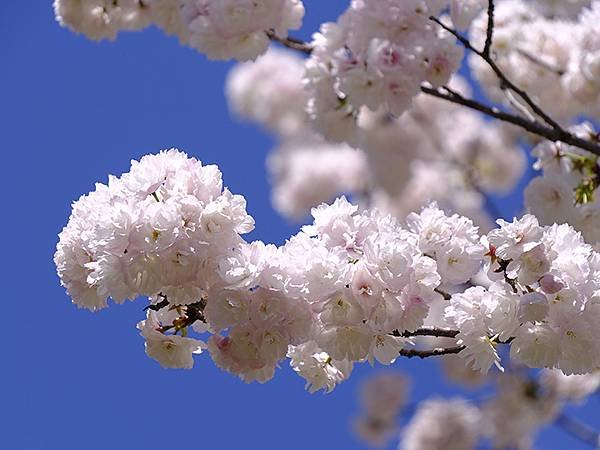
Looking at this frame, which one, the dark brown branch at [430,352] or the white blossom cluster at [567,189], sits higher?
the white blossom cluster at [567,189]

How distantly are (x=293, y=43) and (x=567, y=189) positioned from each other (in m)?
1.31

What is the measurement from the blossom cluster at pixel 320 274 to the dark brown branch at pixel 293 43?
1.61 m

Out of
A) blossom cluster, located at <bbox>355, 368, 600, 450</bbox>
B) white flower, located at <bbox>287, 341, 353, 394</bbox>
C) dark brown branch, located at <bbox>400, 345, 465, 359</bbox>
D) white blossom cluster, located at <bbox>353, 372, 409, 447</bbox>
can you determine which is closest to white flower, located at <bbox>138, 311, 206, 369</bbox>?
white flower, located at <bbox>287, 341, 353, 394</bbox>

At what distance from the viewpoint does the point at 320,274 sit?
208cm

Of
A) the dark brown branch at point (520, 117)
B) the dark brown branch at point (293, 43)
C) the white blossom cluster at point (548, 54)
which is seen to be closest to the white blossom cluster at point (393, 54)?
the dark brown branch at point (520, 117)

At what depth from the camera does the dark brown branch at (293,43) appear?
3.72m

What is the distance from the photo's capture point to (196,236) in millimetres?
2117

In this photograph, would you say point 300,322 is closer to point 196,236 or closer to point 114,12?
point 196,236

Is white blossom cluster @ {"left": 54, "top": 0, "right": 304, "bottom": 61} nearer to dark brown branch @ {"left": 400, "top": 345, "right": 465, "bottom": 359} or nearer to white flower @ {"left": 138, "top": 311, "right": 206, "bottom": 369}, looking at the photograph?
white flower @ {"left": 138, "top": 311, "right": 206, "bottom": 369}

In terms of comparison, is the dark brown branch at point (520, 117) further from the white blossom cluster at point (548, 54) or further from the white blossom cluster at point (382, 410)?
the white blossom cluster at point (382, 410)

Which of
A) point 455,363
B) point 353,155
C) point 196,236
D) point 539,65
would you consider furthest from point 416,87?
point 353,155

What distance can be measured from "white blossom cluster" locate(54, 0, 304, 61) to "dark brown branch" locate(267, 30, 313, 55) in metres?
0.02

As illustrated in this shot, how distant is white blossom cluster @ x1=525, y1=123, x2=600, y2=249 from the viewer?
3113mm

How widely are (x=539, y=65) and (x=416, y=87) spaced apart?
50.7 inches
